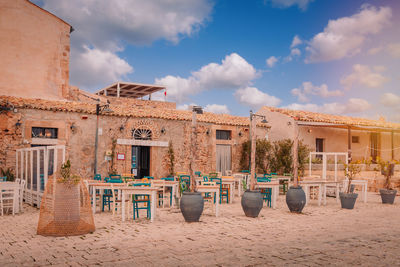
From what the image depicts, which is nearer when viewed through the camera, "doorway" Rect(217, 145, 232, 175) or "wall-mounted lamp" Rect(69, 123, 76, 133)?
"wall-mounted lamp" Rect(69, 123, 76, 133)

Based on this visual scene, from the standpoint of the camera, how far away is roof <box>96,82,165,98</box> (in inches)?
928

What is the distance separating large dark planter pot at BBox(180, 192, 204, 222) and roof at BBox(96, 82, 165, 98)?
17066mm

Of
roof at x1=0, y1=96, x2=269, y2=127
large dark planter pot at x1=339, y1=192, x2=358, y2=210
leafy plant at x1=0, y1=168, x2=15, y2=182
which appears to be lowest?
large dark planter pot at x1=339, y1=192, x2=358, y2=210

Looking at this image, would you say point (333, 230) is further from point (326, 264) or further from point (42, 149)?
point (42, 149)

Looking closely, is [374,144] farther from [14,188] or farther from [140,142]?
[14,188]

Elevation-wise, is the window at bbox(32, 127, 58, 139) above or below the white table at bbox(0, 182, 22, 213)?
above

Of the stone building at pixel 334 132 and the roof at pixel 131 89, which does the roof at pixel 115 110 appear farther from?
the roof at pixel 131 89

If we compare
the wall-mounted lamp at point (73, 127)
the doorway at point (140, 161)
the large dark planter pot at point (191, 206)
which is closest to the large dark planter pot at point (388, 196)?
the large dark planter pot at point (191, 206)

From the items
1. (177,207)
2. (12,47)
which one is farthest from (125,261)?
(12,47)

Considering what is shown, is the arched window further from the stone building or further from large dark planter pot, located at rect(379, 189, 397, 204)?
large dark planter pot, located at rect(379, 189, 397, 204)

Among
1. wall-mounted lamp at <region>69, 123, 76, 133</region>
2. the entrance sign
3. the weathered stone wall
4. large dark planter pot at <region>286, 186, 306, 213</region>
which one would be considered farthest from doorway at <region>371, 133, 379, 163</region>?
wall-mounted lamp at <region>69, 123, 76, 133</region>

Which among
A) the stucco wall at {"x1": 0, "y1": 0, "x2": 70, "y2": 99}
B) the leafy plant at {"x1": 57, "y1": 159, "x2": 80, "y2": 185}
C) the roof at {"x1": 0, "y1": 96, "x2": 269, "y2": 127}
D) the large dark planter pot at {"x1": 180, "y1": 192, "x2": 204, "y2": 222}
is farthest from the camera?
the stucco wall at {"x1": 0, "y1": 0, "x2": 70, "y2": 99}

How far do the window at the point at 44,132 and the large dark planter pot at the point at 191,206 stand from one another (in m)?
7.88

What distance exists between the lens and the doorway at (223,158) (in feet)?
54.3
